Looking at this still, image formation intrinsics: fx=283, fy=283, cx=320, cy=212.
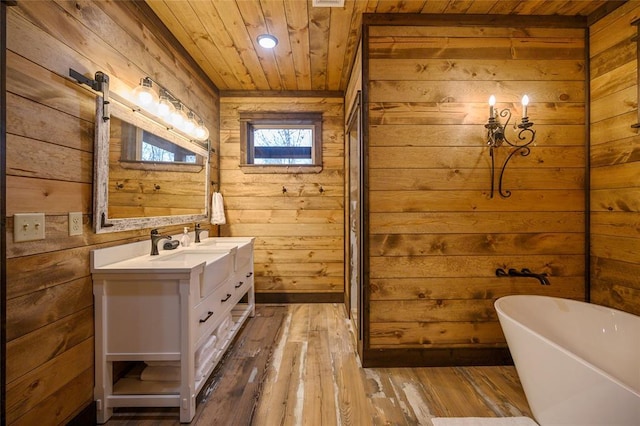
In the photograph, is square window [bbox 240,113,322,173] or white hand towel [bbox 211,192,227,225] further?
square window [bbox 240,113,322,173]

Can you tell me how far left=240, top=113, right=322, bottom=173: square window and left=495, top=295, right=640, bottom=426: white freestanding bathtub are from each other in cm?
236

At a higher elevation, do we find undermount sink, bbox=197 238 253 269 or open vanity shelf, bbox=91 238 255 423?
undermount sink, bbox=197 238 253 269

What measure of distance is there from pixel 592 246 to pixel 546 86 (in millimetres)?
1206

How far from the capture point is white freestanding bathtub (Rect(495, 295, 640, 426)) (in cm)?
110

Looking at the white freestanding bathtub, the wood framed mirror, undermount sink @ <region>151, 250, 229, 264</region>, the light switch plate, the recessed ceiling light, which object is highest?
the recessed ceiling light

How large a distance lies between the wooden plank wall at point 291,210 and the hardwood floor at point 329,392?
3.26 feet

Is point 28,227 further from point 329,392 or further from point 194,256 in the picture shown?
point 329,392

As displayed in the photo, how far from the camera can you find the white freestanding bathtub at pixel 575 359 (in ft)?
3.61

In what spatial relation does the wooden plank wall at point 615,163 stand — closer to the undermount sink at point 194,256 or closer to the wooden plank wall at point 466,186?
the wooden plank wall at point 466,186

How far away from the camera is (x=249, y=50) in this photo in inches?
96.3

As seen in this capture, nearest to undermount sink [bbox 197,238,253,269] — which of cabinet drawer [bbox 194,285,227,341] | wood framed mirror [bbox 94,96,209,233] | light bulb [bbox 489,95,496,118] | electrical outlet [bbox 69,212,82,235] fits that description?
wood framed mirror [bbox 94,96,209,233]

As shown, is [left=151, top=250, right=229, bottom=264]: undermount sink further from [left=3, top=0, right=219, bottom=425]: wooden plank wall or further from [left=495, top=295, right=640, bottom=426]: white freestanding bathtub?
[left=495, top=295, right=640, bottom=426]: white freestanding bathtub

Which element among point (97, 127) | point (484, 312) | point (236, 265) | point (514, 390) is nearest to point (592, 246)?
point (484, 312)

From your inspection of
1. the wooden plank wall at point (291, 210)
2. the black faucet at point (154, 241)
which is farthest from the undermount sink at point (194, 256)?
the wooden plank wall at point (291, 210)
